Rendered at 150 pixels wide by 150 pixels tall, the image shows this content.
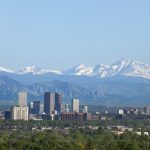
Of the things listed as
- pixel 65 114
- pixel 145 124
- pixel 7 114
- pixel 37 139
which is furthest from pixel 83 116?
pixel 37 139

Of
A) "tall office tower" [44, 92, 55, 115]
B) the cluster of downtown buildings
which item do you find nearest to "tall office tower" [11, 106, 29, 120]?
the cluster of downtown buildings

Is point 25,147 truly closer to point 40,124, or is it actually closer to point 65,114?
point 40,124

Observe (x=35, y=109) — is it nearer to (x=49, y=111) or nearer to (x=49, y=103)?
(x=49, y=103)

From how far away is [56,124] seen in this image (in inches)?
3693

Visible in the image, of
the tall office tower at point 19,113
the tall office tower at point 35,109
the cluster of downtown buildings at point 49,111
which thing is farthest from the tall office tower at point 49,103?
the tall office tower at point 19,113

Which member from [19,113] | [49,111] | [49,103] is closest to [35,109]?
[49,103]

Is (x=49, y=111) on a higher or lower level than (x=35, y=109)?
lower

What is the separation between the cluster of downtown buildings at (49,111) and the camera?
364ft

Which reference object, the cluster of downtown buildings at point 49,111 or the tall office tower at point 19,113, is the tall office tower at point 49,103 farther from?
the tall office tower at point 19,113

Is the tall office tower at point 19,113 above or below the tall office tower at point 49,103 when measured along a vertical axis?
below

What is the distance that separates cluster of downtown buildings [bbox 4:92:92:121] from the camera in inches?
4368

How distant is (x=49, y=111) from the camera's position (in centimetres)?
13400

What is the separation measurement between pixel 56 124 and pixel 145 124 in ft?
36.5

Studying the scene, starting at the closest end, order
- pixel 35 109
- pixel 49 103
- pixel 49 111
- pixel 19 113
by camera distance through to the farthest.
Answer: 1. pixel 19 113
2. pixel 49 111
3. pixel 35 109
4. pixel 49 103
